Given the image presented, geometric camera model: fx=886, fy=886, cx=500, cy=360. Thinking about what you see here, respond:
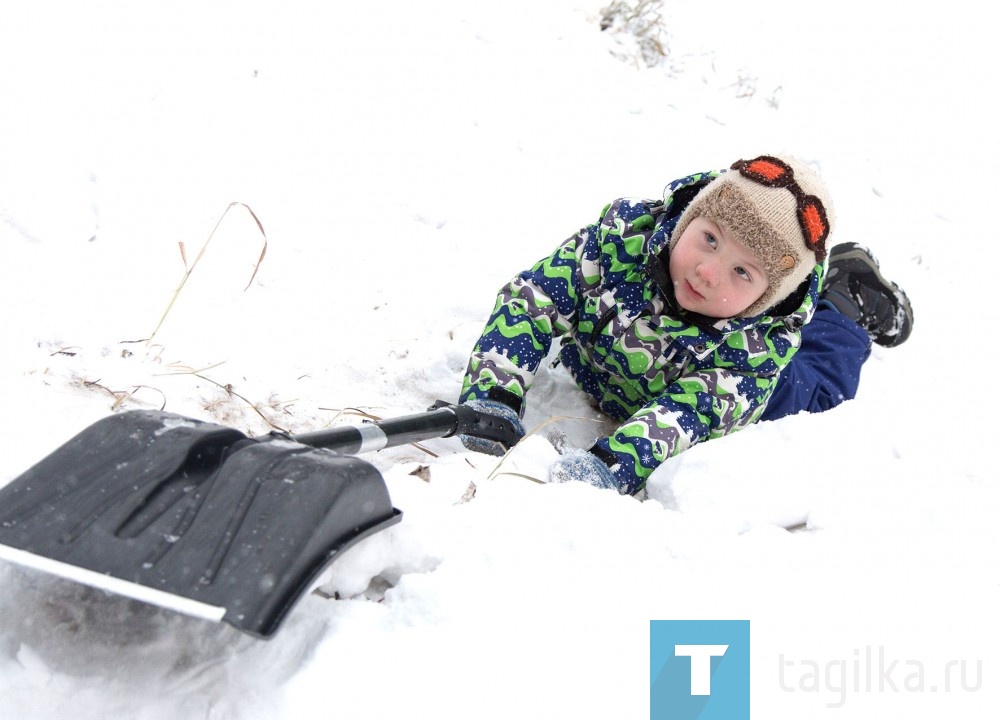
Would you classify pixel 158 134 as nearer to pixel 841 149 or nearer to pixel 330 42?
pixel 330 42

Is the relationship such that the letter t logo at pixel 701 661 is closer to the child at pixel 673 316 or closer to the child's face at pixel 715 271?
the child at pixel 673 316

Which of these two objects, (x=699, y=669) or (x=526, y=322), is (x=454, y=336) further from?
(x=699, y=669)

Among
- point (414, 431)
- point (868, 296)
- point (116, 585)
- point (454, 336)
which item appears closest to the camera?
point (116, 585)

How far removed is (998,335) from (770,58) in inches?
81.5

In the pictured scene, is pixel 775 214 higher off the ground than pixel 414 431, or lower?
higher

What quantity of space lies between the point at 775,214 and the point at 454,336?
0.95m

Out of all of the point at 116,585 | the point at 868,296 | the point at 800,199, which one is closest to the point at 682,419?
the point at 800,199

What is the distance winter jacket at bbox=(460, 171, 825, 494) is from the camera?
2.16 meters

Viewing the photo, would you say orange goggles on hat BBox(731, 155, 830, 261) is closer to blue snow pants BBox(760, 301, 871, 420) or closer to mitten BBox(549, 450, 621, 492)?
blue snow pants BBox(760, 301, 871, 420)

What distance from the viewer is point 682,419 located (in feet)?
6.99

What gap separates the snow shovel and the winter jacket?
3.11 feet

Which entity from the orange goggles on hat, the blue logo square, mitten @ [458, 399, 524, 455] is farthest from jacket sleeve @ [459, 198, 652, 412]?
the blue logo square

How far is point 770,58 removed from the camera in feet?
15.8

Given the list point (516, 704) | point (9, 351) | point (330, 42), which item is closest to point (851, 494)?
point (516, 704)
